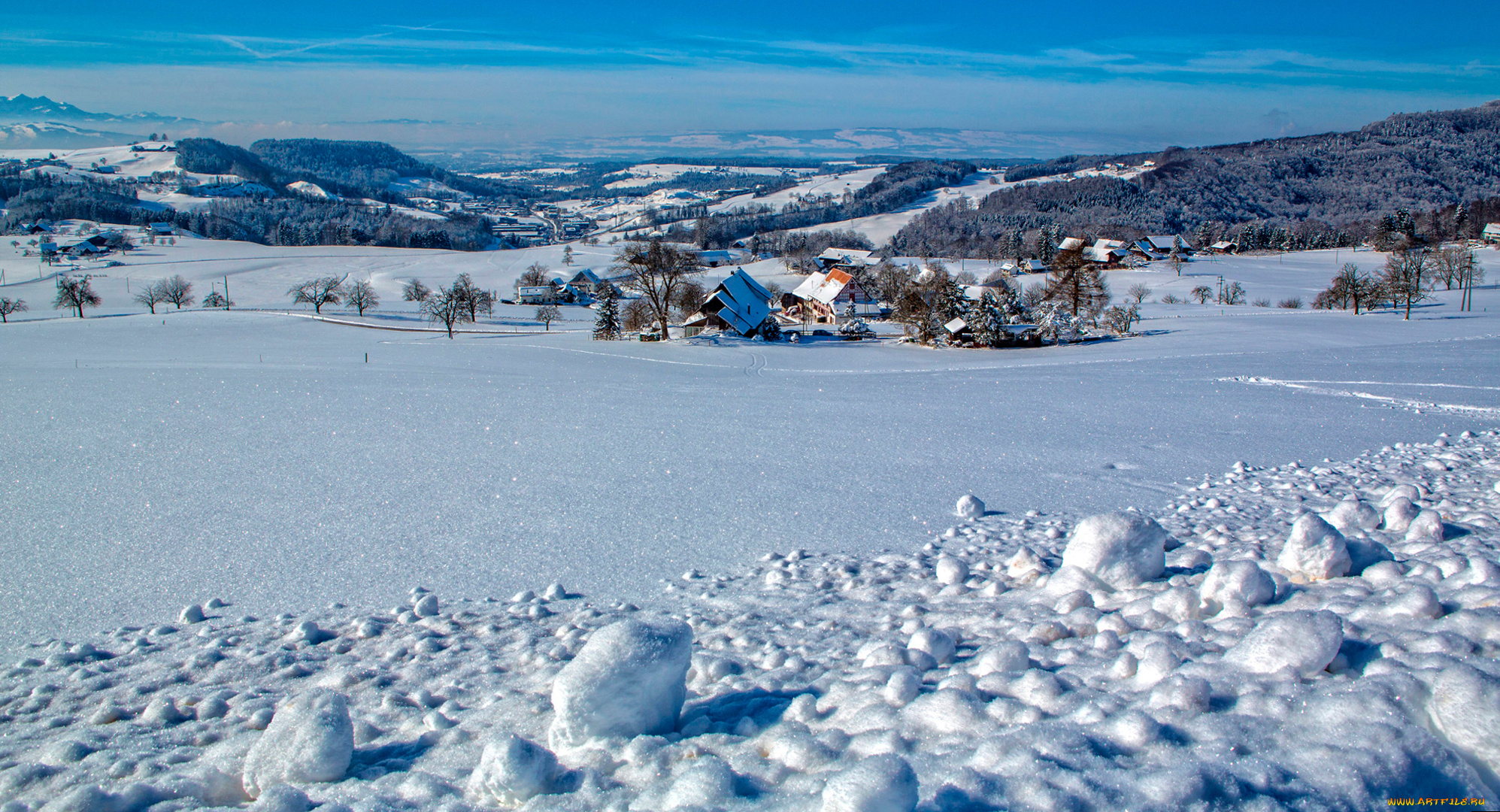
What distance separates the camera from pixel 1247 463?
8.00 m

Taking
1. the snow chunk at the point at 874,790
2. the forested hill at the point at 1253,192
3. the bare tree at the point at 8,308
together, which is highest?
the forested hill at the point at 1253,192

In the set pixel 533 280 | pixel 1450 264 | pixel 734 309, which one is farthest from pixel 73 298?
pixel 1450 264

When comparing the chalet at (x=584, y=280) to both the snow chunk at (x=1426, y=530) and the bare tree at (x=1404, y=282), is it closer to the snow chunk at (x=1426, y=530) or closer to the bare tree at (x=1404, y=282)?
the bare tree at (x=1404, y=282)

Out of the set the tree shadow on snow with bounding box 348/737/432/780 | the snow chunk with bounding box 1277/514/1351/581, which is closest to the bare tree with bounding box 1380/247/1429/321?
the snow chunk with bounding box 1277/514/1351/581

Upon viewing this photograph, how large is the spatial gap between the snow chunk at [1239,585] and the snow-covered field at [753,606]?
0.02 m

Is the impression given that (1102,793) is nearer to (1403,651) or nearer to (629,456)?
(1403,651)

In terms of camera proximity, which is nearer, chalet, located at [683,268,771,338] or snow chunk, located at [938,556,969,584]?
snow chunk, located at [938,556,969,584]

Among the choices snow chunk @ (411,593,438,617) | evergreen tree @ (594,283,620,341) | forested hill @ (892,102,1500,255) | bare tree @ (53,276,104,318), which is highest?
forested hill @ (892,102,1500,255)

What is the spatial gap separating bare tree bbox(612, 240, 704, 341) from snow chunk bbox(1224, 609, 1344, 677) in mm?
36289

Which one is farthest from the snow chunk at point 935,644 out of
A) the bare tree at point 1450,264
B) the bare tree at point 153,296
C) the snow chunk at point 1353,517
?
the bare tree at point 1450,264

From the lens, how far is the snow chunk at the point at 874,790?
6.83ft

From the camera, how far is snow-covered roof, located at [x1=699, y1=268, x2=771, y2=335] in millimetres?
44062

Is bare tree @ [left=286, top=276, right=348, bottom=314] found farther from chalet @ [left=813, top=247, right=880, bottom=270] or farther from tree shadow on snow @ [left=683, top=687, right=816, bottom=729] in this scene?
tree shadow on snow @ [left=683, top=687, right=816, bottom=729]

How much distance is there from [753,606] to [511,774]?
2407 mm
